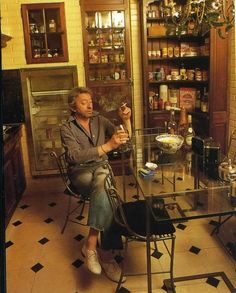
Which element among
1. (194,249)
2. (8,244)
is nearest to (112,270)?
(194,249)

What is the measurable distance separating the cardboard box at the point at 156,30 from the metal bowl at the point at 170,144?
1696 millimetres

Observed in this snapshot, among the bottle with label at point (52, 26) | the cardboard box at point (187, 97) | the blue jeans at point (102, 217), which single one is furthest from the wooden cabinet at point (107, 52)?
the blue jeans at point (102, 217)

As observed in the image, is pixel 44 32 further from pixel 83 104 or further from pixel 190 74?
pixel 190 74

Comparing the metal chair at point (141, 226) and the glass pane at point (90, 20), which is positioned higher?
the glass pane at point (90, 20)

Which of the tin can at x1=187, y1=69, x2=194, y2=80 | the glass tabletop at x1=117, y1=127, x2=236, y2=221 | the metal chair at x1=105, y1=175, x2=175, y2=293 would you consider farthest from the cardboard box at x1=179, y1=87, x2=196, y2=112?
the metal chair at x1=105, y1=175, x2=175, y2=293

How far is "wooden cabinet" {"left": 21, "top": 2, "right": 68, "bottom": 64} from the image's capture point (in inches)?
135

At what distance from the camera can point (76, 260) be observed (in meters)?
2.29

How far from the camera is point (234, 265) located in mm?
2143

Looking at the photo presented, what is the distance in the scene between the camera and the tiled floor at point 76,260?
200 centimetres

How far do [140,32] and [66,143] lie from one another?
6.71 ft

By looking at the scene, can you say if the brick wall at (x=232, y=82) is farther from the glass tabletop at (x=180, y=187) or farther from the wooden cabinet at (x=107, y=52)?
the glass tabletop at (x=180, y=187)

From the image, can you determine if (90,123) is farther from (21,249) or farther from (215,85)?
(215,85)

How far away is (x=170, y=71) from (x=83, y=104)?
1.92 m

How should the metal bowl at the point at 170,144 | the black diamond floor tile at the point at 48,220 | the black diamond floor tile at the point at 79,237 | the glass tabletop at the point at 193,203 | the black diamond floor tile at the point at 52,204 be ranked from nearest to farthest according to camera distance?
the glass tabletop at the point at 193,203 → the metal bowl at the point at 170,144 → the black diamond floor tile at the point at 79,237 → the black diamond floor tile at the point at 48,220 → the black diamond floor tile at the point at 52,204
